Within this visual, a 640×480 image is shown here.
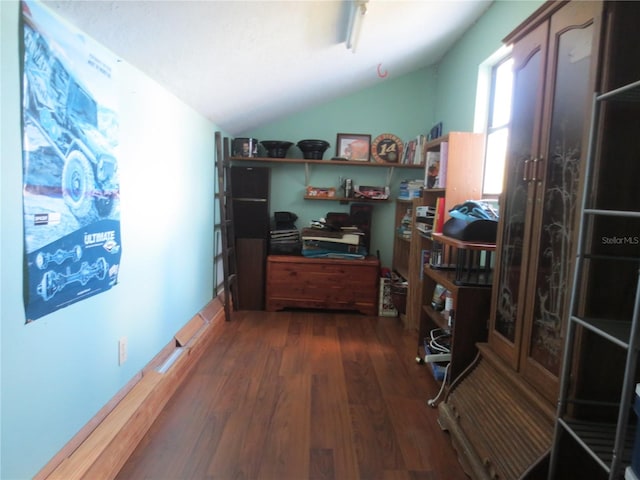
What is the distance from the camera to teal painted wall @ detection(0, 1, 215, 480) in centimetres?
113

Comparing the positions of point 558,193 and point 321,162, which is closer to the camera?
point 558,193

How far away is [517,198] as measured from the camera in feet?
5.67

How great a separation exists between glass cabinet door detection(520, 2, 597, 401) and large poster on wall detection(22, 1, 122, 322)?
174 cm

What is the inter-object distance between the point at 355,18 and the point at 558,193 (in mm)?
1337

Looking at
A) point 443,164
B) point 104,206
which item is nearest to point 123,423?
point 104,206

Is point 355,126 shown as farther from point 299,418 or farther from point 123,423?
point 123,423

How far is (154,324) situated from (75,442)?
0.80 m

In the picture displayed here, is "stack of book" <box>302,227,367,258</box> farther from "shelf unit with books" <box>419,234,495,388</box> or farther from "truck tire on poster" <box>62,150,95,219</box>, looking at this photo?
"truck tire on poster" <box>62,150,95,219</box>

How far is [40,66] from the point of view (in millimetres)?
1214

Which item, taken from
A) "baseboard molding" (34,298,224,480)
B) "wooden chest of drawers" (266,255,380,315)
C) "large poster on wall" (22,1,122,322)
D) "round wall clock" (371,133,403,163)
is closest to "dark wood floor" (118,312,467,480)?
"baseboard molding" (34,298,224,480)

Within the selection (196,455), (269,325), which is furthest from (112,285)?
(269,325)

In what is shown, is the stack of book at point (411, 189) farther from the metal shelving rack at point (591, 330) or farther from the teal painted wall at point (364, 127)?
the metal shelving rack at point (591, 330)

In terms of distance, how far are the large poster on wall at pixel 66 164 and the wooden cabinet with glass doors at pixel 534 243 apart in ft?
5.66

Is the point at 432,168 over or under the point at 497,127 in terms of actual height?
under
